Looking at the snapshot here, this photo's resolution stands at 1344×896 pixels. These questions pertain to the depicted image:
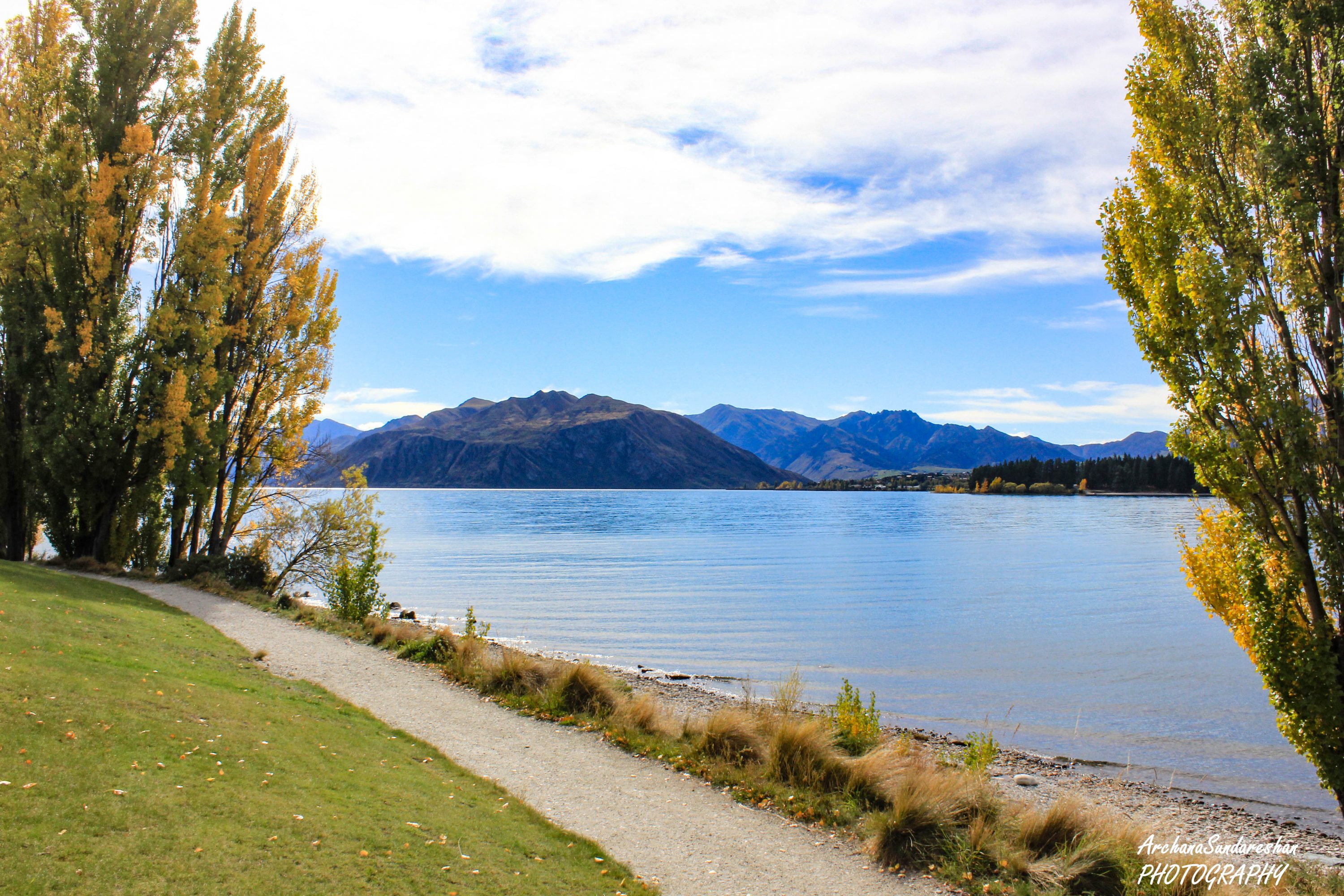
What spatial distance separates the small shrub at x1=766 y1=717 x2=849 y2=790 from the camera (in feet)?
35.9

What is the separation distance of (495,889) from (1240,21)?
15068mm

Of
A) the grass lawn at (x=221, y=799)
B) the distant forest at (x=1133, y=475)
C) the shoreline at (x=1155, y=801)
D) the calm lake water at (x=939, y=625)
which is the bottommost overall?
the calm lake water at (x=939, y=625)

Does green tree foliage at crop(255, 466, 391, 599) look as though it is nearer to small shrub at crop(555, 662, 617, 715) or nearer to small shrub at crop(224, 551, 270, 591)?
small shrub at crop(224, 551, 270, 591)

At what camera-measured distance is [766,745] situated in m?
12.1

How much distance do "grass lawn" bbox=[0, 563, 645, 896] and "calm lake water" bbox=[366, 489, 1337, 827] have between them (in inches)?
554

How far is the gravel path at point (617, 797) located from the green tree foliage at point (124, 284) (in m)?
12.0

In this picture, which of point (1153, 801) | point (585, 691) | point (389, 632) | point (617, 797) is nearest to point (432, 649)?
point (389, 632)

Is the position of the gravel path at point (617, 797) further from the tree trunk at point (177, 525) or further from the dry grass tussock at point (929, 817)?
the tree trunk at point (177, 525)

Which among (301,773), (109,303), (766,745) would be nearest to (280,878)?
(301,773)

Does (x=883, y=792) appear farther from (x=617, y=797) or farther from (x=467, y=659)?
(x=467, y=659)

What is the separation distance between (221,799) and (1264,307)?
13612mm

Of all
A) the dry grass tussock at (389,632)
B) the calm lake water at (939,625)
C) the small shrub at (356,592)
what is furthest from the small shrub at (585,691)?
the small shrub at (356,592)

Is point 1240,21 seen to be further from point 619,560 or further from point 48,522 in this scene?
point 619,560

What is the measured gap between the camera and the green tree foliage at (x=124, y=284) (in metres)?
24.0
